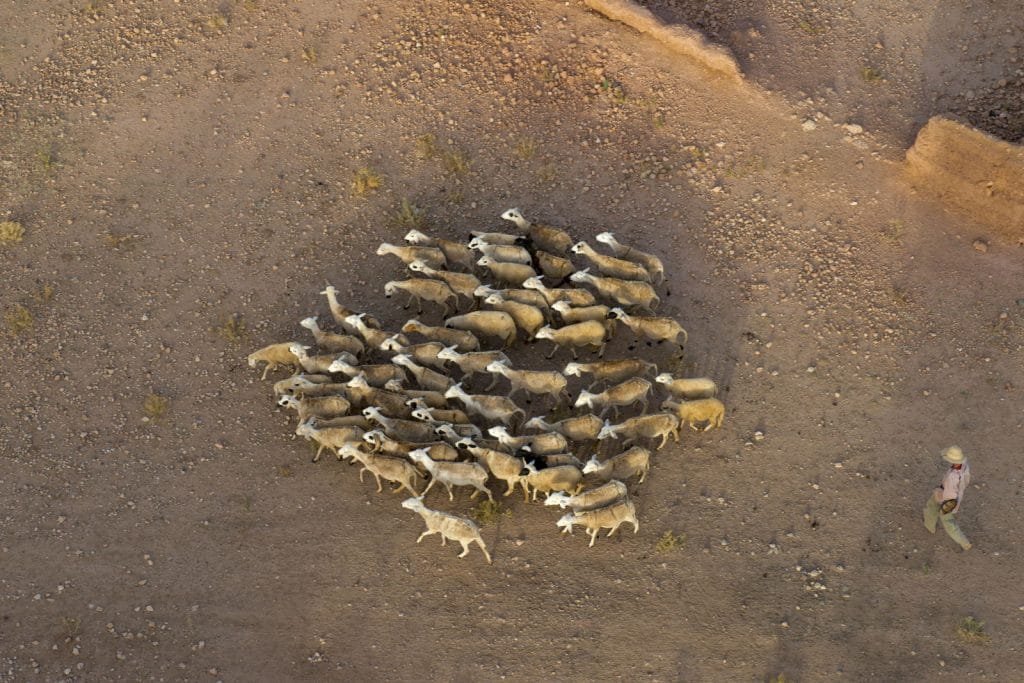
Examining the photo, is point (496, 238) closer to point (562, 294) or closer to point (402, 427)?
point (562, 294)

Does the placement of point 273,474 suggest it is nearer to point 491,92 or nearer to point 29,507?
point 29,507

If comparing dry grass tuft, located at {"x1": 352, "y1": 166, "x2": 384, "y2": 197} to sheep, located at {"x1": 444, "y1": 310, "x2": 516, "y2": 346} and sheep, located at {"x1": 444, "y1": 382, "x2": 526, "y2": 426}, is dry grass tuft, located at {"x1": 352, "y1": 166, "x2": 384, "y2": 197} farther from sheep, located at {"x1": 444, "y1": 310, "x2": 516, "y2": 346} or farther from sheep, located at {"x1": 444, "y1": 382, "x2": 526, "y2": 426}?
sheep, located at {"x1": 444, "y1": 382, "x2": 526, "y2": 426}

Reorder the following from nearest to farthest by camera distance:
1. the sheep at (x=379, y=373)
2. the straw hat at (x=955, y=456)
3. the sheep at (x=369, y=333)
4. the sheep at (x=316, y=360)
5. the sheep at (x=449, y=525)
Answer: the straw hat at (x=955, y=456)
the sheep at (x=449, y=525)
the sheep at (x=379, y=373)
the sheep at (x=316, y=360)
the sheep at (x=369, y=333)

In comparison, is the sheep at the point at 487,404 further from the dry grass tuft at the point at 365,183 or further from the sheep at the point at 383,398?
the dry grass tuft at the point at 365,183

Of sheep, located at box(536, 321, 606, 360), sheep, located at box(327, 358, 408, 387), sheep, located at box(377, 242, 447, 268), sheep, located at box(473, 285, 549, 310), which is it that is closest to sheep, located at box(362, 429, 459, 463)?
sheep, located at box(327, 358, 408, 387)

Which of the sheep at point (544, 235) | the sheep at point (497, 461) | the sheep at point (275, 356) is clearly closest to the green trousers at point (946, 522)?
the sheep at point (497, 461)

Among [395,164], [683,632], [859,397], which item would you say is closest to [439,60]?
[395,164]
